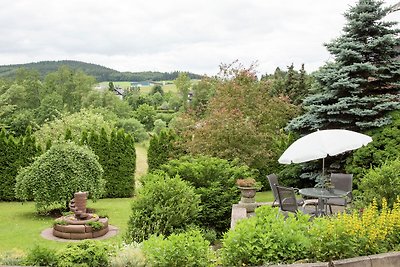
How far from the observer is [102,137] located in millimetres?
17141

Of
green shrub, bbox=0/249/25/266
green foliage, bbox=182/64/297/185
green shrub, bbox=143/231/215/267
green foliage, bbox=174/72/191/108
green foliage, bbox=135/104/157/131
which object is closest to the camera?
green shrub, bbox=143/231/215/267

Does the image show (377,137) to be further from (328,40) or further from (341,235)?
(341,235)

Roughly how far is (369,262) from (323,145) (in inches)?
170

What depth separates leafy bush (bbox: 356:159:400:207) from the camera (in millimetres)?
7574

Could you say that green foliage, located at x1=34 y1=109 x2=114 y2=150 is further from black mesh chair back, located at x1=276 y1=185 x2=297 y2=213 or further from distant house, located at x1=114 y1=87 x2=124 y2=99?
distant house, located at x1=114 y1=87 x2=124 y2=99

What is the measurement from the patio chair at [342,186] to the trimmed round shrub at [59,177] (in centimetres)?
692

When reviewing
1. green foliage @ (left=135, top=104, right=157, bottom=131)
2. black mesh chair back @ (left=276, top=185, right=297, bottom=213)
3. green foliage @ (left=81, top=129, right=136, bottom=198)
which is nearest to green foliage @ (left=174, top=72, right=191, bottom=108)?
green foliage @ (left=135, top=104, right=157, bottom=131)

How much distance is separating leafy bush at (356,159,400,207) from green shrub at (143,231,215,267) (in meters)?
3.88

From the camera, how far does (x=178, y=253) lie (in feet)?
15.1

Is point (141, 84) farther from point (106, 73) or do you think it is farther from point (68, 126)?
point (68, 126)

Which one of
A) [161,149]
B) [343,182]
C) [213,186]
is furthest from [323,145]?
[161,149]

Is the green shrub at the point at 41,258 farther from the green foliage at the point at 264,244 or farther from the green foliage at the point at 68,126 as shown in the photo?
the green foliage at the point at 68,126

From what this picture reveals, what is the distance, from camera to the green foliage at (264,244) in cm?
483

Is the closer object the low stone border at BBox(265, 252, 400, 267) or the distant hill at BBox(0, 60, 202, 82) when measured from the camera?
the low stone border at BBox(265, 252, 400, 267)
